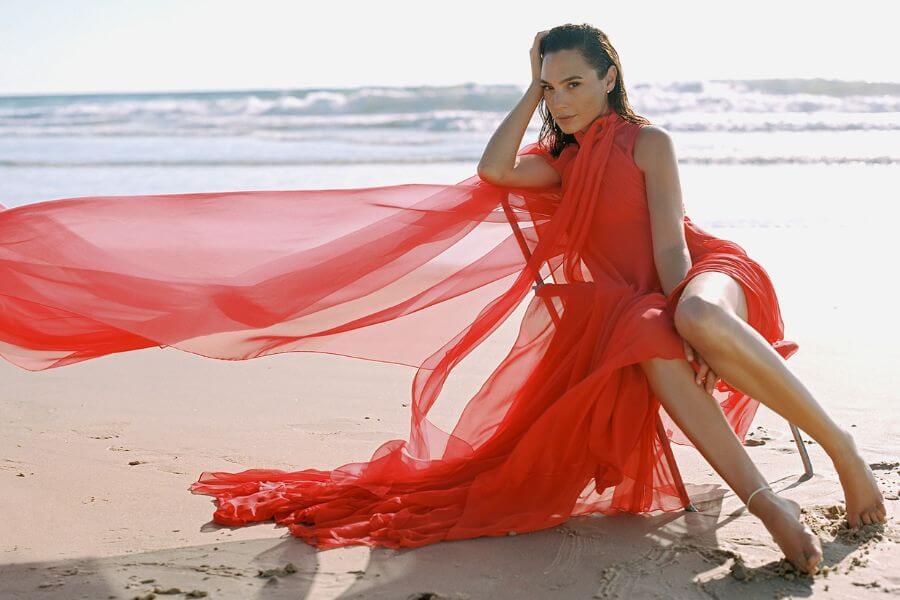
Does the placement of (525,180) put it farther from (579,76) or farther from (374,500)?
(374,500)

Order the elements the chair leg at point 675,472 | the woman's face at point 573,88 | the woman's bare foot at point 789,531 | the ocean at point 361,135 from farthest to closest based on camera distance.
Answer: the ocean at point 361,135, the woman's face at point 573,88, the chair leg at point 675,472, the woman's bare foot at point 789,531

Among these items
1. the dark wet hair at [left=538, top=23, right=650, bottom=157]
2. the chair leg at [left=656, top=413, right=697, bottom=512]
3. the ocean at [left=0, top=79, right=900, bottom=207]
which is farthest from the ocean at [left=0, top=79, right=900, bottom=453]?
the dark wet hair at [left=538, top=23, right=650, bottom=157]

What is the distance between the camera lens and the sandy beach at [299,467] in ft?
9.56

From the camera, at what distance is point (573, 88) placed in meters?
3.84

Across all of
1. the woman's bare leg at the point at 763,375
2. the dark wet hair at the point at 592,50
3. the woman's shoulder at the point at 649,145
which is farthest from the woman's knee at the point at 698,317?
the dark wet hair at the point at 592,50

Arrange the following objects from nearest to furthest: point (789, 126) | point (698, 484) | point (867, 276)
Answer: point (698, 484), point (867, 276), point (789, 126)

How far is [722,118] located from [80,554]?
17166mm

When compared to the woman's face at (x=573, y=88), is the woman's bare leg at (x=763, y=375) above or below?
below

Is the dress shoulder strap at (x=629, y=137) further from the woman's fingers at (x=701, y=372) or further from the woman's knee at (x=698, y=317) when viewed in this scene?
the woman's fingers at (x=701, y=372)

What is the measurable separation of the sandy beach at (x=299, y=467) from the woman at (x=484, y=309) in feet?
0.52

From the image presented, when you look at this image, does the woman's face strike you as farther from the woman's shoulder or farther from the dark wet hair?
the woman's shoulder

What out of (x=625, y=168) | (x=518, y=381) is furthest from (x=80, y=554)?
(x=625, y=168)

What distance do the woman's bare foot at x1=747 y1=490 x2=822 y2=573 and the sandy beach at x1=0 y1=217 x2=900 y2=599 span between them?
0.06m

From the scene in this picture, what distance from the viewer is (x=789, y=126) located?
55.5 ft
